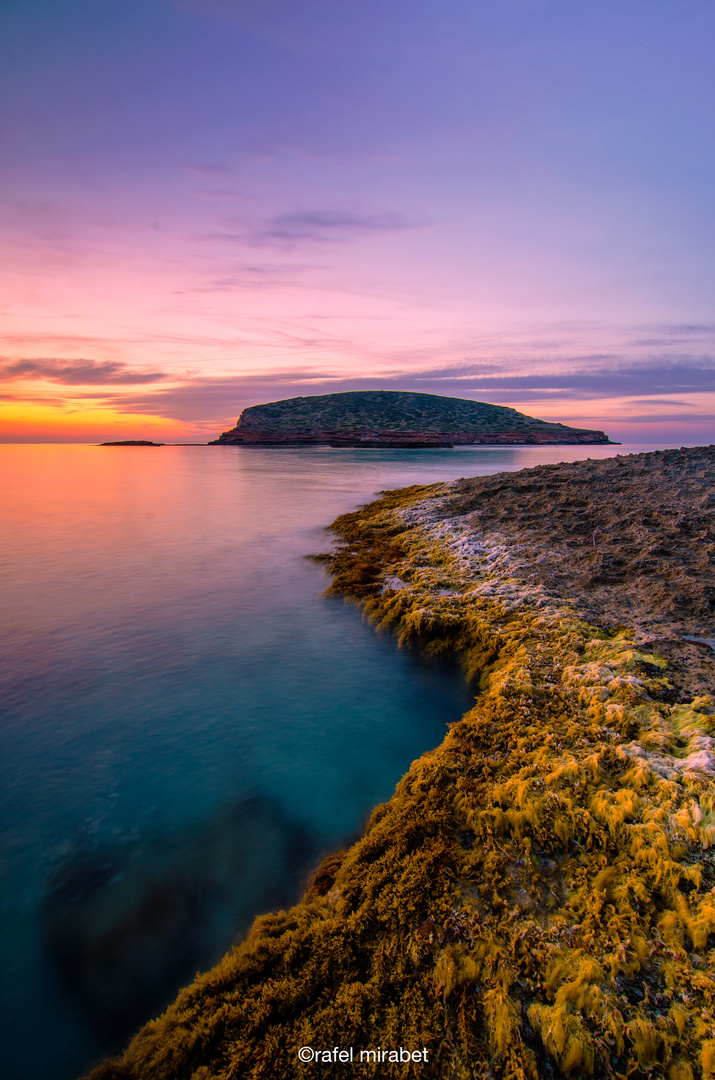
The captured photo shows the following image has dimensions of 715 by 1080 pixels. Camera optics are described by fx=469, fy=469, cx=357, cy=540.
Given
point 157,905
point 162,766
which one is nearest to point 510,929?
point 157,905

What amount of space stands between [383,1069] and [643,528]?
849 centimetres

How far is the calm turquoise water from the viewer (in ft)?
10.0

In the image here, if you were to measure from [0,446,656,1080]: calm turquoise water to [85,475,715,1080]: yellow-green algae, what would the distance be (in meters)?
0.56

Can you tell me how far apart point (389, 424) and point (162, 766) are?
111m

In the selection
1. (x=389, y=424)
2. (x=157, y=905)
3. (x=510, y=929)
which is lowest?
(x=157, y=905)

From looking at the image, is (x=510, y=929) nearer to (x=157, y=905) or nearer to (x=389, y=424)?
(x=157, y=905)

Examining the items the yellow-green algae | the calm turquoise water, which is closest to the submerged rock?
the calm turquoise water

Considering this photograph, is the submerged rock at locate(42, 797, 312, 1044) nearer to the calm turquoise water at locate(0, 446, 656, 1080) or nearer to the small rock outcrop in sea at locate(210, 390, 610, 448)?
the calm turquoise water at locate(0, 446, 656, 1080)

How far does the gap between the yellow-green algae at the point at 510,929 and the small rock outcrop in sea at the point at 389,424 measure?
95.8 meters

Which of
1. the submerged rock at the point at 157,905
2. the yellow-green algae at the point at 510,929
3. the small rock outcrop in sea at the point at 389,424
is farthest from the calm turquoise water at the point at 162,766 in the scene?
the small rock outcrop in sea at the point at 389,424

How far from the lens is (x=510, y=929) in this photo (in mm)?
2436

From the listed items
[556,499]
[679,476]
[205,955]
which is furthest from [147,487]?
[205,955]

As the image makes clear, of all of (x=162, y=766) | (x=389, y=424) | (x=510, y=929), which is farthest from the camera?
(x=389, y=424)

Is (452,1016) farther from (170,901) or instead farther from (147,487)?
(147,487)
